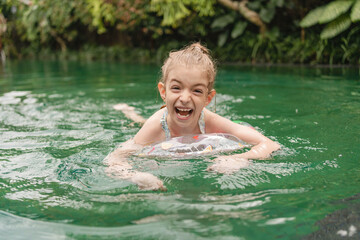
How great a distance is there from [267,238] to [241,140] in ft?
5.37

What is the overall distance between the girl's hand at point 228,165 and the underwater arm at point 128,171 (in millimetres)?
411

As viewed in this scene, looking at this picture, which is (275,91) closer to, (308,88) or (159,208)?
(308,88)

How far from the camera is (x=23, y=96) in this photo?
6.60m

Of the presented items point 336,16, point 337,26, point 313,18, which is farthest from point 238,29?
point 336,16

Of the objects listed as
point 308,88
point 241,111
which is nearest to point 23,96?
point 241,111

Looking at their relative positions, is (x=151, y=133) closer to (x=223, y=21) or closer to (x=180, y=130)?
(x=180, y=130)

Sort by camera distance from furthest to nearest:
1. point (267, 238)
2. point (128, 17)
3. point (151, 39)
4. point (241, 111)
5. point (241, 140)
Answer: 1. point (151, 39)
2. point (128, 17)
3. point (241, 111)
4. point (241, 140)
5. point (267, 238)

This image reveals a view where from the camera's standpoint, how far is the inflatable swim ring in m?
3.13

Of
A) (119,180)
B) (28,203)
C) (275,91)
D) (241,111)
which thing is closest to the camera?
(28,203)

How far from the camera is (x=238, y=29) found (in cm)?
1131

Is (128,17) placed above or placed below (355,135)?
above

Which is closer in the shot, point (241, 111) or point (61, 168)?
point (61, 168)

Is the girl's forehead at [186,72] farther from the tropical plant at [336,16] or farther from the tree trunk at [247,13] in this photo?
the tree trunk at [247,13]

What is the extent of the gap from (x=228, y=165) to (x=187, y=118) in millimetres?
574
